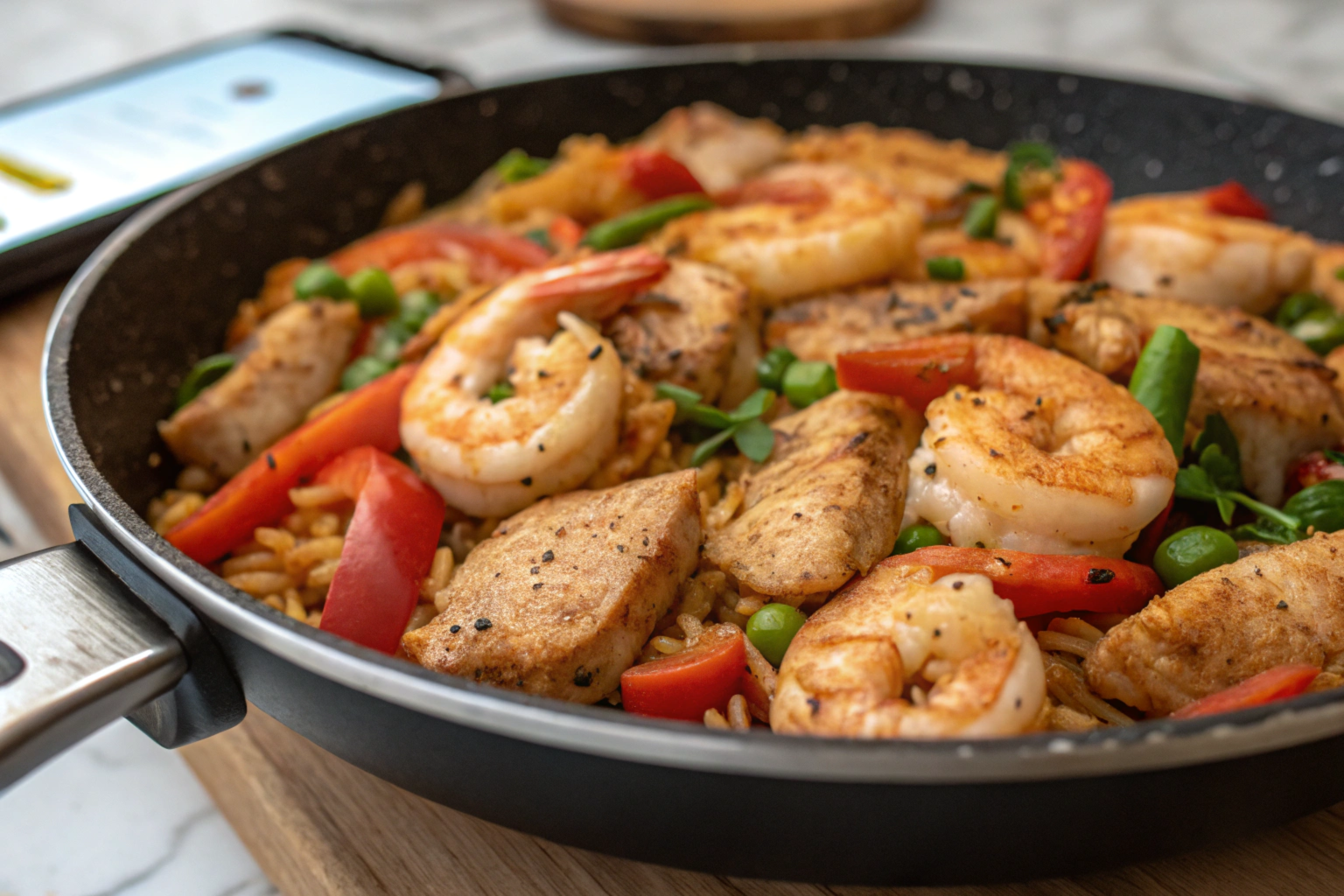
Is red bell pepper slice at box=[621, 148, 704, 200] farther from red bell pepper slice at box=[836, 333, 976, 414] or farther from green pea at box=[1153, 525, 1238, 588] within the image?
green pea at box=[1153, 525, 1238, 588]

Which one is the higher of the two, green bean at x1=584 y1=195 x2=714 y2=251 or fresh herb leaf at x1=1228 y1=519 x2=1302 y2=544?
green bean at x1=584 y1=195 x2=714 y2=251

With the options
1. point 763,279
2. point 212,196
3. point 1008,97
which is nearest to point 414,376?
point 763,279

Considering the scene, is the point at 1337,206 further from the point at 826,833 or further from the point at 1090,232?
the point at 826,833

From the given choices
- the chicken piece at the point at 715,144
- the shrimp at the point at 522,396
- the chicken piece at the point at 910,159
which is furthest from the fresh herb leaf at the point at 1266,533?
the chicken piece at the point at 715,144

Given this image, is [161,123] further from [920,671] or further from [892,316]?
[920,671]

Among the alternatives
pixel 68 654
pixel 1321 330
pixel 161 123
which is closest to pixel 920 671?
pixel 68 654

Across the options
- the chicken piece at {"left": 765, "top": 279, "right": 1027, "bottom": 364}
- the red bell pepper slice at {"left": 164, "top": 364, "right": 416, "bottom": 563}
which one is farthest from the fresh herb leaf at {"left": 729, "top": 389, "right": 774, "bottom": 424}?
the red bell pepper slice at {"left": 164, "top": 364, "right": 416, "bottom": 563}
